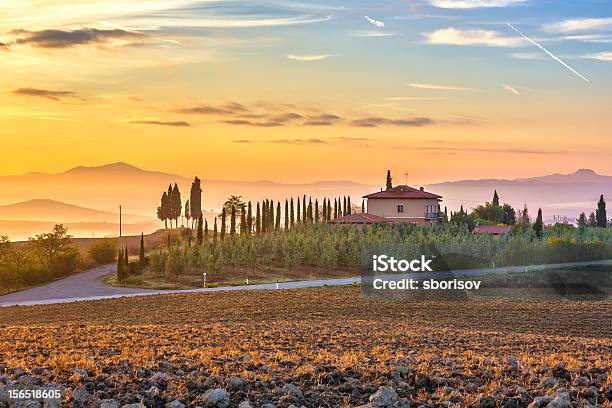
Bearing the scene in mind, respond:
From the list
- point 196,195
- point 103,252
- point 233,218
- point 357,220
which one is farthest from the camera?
point 196,195

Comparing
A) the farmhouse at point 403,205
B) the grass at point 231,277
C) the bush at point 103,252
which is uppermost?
the farmhouse at point 403,205

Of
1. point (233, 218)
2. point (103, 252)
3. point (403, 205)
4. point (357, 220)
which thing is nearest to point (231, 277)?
point (357, 220)

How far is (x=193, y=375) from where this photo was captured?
9.34 m

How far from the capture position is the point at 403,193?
7219cm

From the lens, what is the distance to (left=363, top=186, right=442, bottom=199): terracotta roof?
71625mm

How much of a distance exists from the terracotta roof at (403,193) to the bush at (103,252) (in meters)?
24.8

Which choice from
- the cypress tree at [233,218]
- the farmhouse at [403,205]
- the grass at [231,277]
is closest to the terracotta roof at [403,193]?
the farmhouse at [403,205]

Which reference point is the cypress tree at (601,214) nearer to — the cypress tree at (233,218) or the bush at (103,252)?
the cypress tree at (233,218)

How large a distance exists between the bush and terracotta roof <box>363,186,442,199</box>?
2480cm

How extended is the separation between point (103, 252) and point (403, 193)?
A: 28763mm

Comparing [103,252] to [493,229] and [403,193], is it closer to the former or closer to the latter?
[403,193]

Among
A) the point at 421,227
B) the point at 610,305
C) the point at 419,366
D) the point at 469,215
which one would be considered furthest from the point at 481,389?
the point at 469,215

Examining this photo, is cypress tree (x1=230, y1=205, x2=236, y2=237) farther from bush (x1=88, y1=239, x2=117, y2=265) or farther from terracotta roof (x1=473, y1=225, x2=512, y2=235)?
terracotta roof (x1=473, y1=225, x2=512, y2=235)

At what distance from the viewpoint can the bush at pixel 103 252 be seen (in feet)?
208
